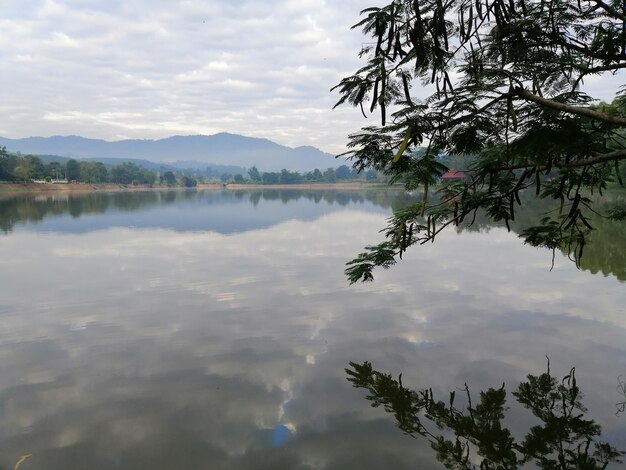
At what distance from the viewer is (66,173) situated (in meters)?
134

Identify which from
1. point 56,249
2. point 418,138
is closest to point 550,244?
point 418,138

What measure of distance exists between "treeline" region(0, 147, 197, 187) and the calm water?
10746 cm

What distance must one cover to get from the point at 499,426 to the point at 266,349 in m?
5.41

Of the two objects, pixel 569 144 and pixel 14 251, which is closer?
pixel 569 144

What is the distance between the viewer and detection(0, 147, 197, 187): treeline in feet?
355

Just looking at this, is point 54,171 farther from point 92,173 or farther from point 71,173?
point 92,173

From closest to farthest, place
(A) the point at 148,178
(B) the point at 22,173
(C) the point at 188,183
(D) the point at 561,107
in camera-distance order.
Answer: (D) the point at 561,107 → (B) the point at 22,173 → (A) the point at 148,178 → (C) the point at 188,183

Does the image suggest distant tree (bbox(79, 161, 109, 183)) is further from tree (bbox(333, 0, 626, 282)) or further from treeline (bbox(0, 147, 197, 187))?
tree (bbox(333, 0, 626, 282))

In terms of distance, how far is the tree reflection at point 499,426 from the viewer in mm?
6117

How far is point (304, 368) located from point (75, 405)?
4452 mm

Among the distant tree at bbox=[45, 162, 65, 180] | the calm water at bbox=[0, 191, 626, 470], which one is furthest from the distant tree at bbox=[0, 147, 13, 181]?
the calm water at bbox=[0, 191, 626, 470]

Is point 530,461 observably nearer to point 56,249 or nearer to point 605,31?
point 605,31

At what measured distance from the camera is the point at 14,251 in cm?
2434

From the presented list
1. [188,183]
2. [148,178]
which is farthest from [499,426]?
[188,183]
